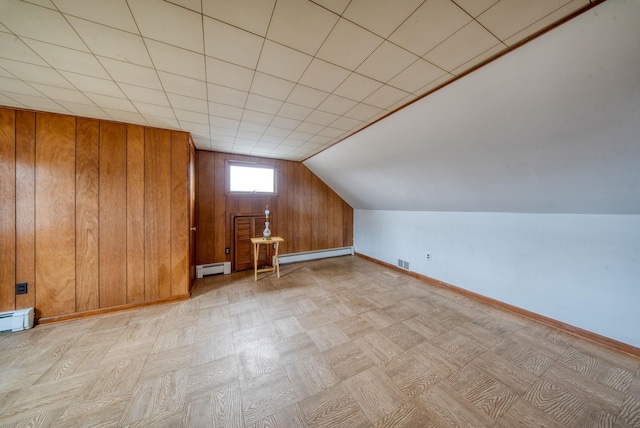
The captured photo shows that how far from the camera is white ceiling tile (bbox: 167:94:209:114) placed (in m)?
2.10

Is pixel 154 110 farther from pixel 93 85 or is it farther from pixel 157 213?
pixel 157 213

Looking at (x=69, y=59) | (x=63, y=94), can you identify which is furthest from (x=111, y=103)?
(x=69, y=59)

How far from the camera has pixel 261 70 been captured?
5.46 feet

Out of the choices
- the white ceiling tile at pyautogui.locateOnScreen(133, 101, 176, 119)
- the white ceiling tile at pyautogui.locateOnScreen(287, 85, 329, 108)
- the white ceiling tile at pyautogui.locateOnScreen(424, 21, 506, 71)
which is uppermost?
the white ceiling tile at pyautogui.locateOnScreen(133, 101, 176, 119)

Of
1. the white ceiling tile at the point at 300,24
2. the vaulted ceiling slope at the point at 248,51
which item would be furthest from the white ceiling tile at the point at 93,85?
the white ceiling tile at the point at 300,24

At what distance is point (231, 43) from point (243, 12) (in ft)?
0.91

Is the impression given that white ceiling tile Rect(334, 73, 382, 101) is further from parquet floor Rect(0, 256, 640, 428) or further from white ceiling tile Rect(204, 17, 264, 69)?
parquet floor Rect(0, 256, 640, 428)

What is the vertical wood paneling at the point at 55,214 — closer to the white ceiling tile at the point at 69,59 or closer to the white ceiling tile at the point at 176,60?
the white ceiling tile at the point at 69,59

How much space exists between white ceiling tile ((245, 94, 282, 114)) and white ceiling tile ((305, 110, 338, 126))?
41 cm

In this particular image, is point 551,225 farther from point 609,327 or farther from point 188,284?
point 188,284

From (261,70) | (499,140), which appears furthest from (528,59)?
(261,70)

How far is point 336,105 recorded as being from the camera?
218 cm

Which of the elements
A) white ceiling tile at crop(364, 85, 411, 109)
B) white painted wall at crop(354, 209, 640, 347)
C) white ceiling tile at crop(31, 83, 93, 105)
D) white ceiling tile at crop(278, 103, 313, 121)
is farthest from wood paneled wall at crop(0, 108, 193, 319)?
white painted wall at crop(354, 209, 640, 347)

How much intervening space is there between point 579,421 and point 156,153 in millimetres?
4826
